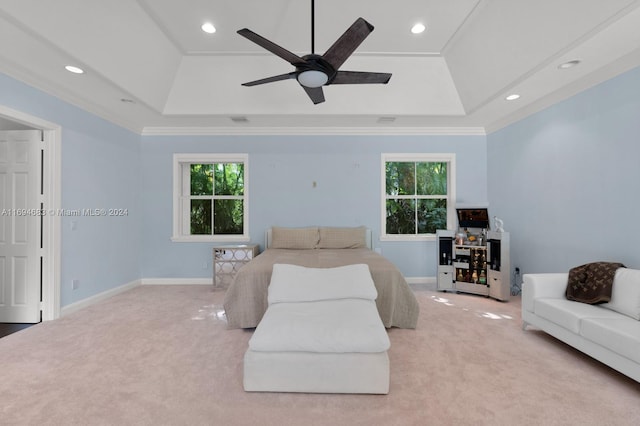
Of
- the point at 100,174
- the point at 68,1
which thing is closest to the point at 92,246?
the point at 100,174

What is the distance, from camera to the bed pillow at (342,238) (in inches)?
183

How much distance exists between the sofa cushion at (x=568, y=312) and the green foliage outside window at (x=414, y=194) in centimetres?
254

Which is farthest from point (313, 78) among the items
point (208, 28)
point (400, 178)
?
point (400, 178)

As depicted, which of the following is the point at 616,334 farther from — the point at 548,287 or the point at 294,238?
the point at 294,238

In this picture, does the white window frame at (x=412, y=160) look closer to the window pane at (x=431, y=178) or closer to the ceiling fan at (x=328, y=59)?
the window pane at (x=431, y=178)

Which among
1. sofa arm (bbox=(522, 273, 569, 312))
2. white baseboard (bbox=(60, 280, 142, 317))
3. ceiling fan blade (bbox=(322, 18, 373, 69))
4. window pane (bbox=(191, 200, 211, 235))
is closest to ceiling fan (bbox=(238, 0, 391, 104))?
ceiling fan blade (bbox=(322, 18, 373, 69))

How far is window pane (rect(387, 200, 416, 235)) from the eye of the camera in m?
5.20

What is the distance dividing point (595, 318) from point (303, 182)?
155 inches

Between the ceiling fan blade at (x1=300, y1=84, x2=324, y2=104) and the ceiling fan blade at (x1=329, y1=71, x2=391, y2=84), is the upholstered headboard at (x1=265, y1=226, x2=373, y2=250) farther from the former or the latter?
the ceiling fan blade at (x1=329, y1=71, x2=391, y2=84)

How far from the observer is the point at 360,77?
238 cm

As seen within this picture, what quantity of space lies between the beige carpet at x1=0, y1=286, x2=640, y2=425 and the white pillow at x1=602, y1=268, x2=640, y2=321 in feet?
1.66

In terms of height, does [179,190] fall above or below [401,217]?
above

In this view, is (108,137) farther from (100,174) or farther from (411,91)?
(411,91)

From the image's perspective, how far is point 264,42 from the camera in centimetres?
201
